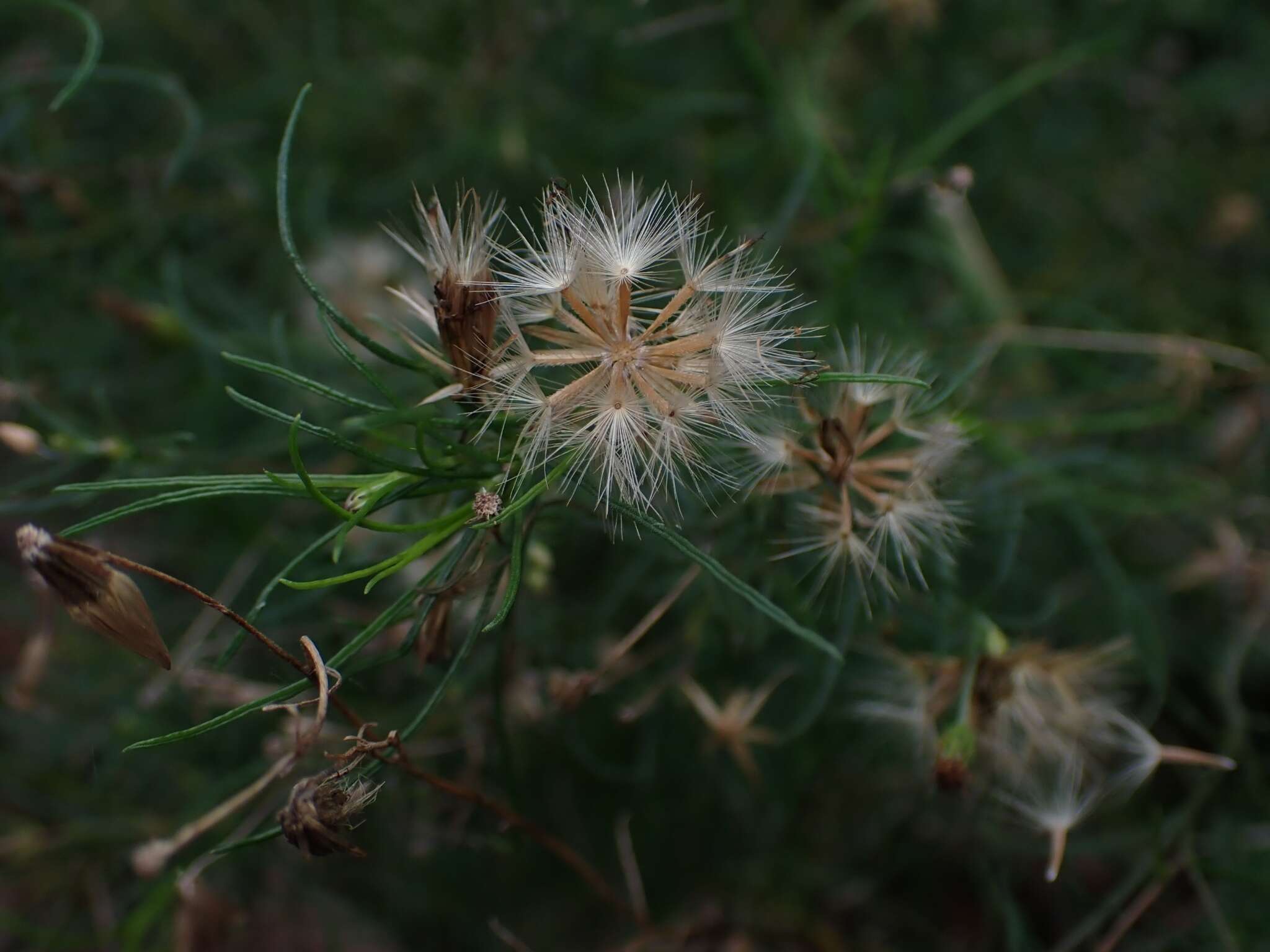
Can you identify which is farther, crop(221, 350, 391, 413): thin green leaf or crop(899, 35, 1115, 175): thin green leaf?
crop(899, 35, 1115, 175): thin green leaf

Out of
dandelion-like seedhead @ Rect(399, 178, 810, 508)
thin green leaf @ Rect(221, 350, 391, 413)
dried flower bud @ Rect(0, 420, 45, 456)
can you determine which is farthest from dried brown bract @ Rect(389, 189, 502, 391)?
dried flower bud @ Rect(0, 420, 45, 456)

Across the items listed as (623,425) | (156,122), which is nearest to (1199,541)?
(623,425)

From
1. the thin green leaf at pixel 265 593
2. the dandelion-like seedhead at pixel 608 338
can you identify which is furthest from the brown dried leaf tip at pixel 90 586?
the dandelion-like seedhead at pixel 608 338

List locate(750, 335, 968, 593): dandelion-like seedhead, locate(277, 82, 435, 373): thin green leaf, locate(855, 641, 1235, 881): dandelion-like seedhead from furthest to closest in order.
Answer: locate(855, 641, 1235, 881): dandelion-like seedhead, locate(750, 335, 968, 593): dandelion-like seedhead, locate(277, 82, 435, 373): thin green leaf

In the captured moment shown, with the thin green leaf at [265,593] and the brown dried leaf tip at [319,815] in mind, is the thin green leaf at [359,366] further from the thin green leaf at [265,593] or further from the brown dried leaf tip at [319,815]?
the brown dried leaf tip at [319,815]

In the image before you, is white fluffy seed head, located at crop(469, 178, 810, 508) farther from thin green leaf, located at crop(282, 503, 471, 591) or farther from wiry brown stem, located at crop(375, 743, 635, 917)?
wiry brown stem, located at crop(375, 743, 635, 917)

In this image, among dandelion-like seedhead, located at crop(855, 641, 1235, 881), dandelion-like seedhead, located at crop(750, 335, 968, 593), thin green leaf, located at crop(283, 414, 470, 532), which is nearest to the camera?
thin green leaf, located at crop(283, 414, 470, 532)
